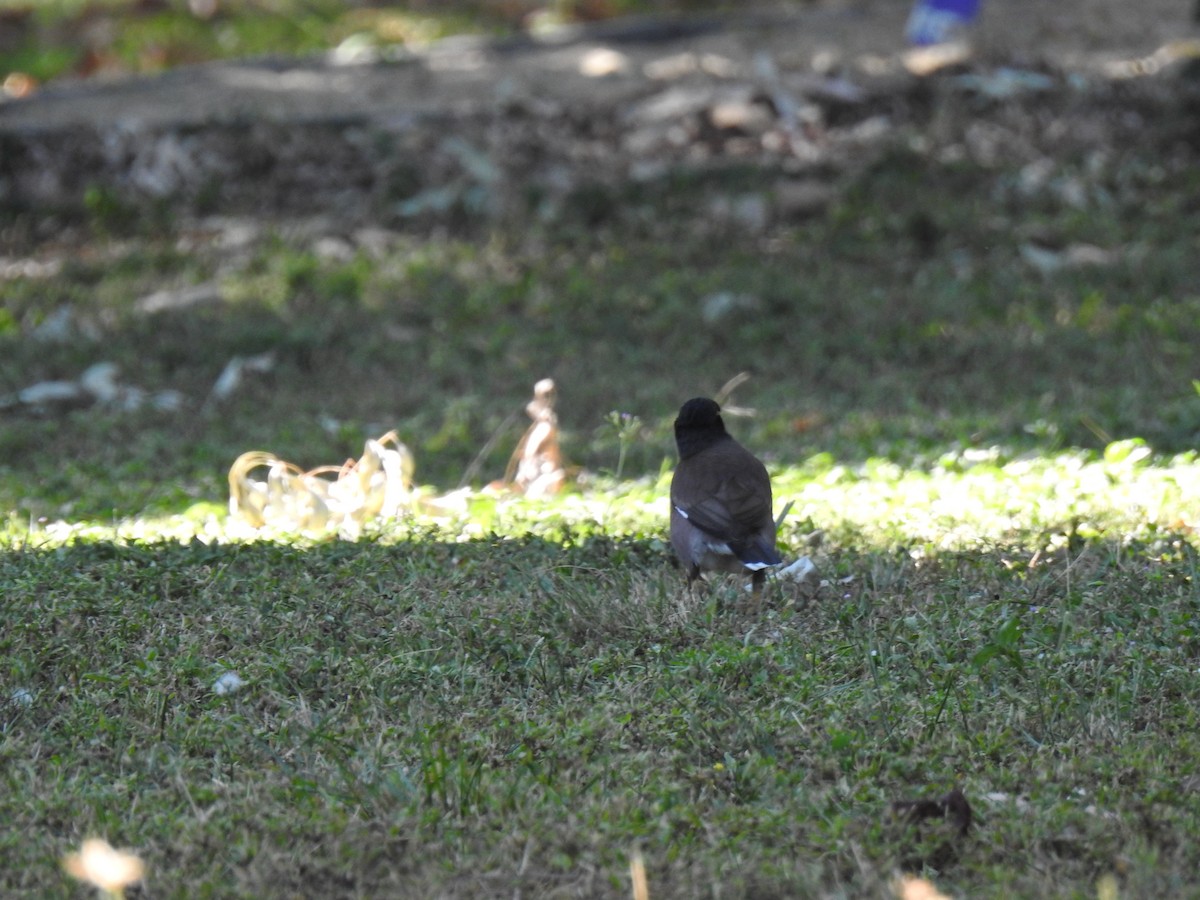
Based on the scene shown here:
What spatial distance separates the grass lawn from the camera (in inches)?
127

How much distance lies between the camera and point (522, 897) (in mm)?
3092

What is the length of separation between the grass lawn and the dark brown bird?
127 mm

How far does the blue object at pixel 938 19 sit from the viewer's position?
39.0 feet

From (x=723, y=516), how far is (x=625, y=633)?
0.52 m

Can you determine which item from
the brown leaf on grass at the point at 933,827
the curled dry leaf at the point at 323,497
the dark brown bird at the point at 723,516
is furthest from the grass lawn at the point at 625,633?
the curled dry leaf at the point at 323,497

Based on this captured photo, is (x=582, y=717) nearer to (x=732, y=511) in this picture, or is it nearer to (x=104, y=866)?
(x=732, y=511)

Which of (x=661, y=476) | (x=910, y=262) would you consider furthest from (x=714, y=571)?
(x=910, y=262)

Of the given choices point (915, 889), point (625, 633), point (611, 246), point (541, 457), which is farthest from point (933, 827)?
point (611, 246)

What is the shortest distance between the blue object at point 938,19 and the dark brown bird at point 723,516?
26.7ft

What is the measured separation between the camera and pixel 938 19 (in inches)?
469

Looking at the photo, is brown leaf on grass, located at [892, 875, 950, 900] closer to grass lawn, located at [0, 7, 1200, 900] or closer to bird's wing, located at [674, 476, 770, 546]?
grass lawn, located at [0, 7, 1200, 900]

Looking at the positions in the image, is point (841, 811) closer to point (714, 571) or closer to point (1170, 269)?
point (714, 571)

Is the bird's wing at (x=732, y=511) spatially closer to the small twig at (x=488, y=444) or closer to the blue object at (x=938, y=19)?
the small twig at (x=488, y=444)

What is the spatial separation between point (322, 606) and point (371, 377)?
4.67 m
